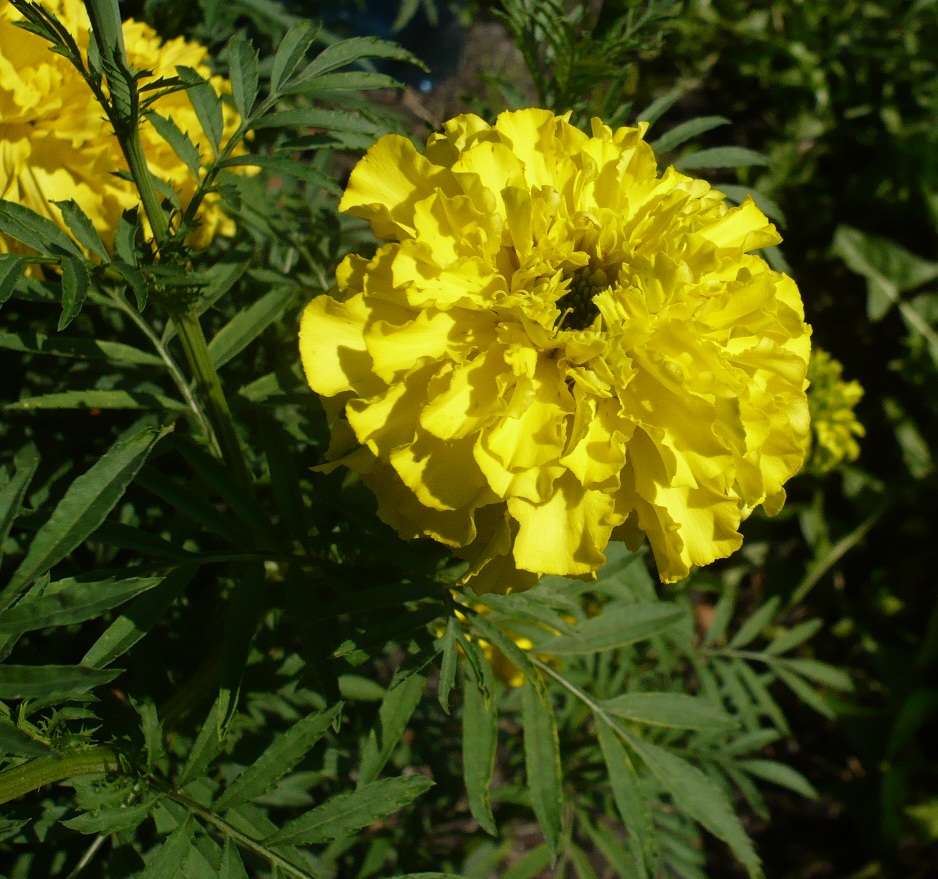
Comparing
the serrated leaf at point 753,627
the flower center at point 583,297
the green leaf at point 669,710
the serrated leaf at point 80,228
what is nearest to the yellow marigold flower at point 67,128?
the serrated leaf at point 80,228

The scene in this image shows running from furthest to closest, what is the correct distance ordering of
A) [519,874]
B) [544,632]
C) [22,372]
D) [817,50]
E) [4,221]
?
[817,50] → [519,874] → [22,372] → [544,632] → [4,221]

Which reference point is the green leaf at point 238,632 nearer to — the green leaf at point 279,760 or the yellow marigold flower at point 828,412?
the green leaf at point 279,760

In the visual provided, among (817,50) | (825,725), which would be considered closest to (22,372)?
(825,725)

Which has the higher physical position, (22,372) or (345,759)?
(22,372)

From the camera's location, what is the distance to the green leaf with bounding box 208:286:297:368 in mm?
1046

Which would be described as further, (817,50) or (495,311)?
(817,50)

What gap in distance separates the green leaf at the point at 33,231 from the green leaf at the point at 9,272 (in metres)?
0.02

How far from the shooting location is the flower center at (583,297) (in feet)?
2.97

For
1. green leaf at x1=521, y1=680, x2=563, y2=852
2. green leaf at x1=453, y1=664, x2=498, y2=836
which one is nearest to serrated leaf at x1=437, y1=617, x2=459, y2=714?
green leaf at x1=453, y1=664, x2=498, y2=836

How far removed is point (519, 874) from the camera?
60.9 inches

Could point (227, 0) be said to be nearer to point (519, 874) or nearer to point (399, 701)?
point (399, 701)

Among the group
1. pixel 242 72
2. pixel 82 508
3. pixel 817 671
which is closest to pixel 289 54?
pixel 242 72

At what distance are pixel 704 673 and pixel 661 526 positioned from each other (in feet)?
3.17

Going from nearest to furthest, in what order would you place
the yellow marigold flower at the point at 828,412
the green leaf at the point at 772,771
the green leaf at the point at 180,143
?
1. the green leaf at the point at 180,143
2. the green leaf at the point at 772,771
3. the yellow marigold flower at the point at 828,412
